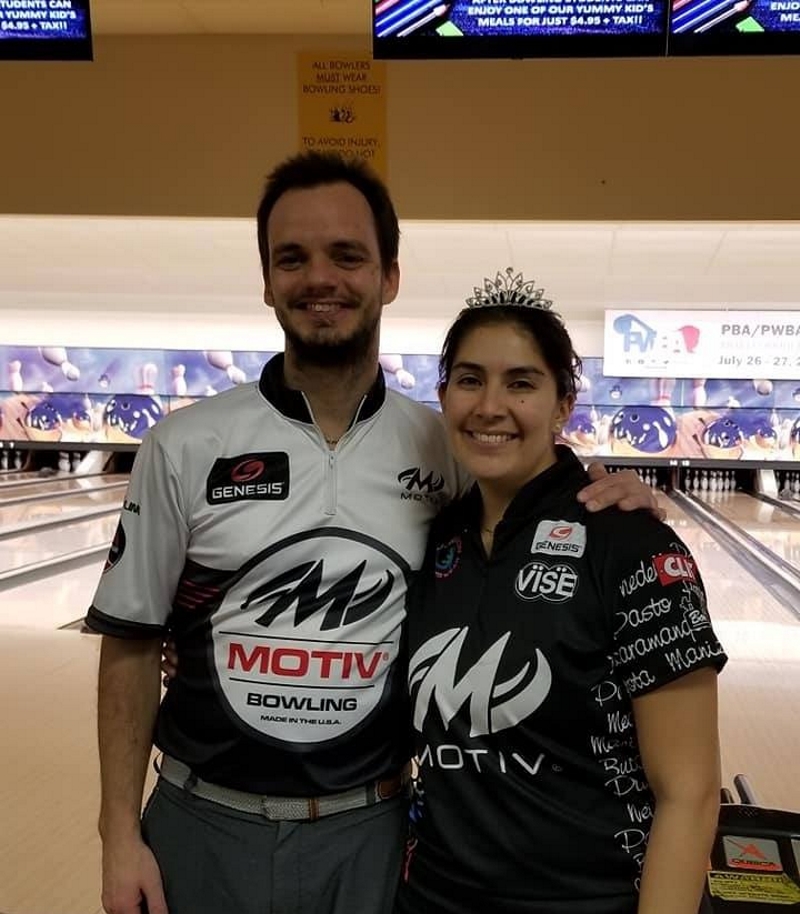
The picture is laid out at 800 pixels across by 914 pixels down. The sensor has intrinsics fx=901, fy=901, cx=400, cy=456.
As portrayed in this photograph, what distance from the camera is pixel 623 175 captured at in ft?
6.07

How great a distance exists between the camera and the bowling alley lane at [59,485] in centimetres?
774

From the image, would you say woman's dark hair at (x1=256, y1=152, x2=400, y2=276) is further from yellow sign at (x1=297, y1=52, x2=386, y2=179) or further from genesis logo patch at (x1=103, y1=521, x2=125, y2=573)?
yellow sign at (x1=297, y1=52, x2=386, y2=179)

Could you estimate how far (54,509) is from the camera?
22.5 ft

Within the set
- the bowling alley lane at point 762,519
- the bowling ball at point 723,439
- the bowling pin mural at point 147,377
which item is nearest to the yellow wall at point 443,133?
the bowling alley lane at point 762,519

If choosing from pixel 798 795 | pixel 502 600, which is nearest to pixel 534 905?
pixel 502 600

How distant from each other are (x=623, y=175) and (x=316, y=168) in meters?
0.92

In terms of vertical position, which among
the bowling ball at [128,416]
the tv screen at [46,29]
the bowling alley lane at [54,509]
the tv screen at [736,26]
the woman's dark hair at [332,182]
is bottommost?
the bowling alley lane at [54,509]

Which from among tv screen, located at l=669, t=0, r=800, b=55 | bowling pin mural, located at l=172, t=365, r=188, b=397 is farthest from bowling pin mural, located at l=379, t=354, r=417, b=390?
tv screen, located at l=669, t=0, r=800, b=55

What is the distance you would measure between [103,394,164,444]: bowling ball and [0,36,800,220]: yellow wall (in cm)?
702

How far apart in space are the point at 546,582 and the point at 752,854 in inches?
30.9

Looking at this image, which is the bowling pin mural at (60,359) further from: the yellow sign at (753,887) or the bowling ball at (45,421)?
the yellow sign at (753,887)

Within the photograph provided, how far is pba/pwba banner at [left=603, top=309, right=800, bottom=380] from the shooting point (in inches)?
277

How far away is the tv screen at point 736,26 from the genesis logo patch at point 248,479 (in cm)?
117

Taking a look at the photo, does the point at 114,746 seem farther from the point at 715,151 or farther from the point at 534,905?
the point at 715,151
